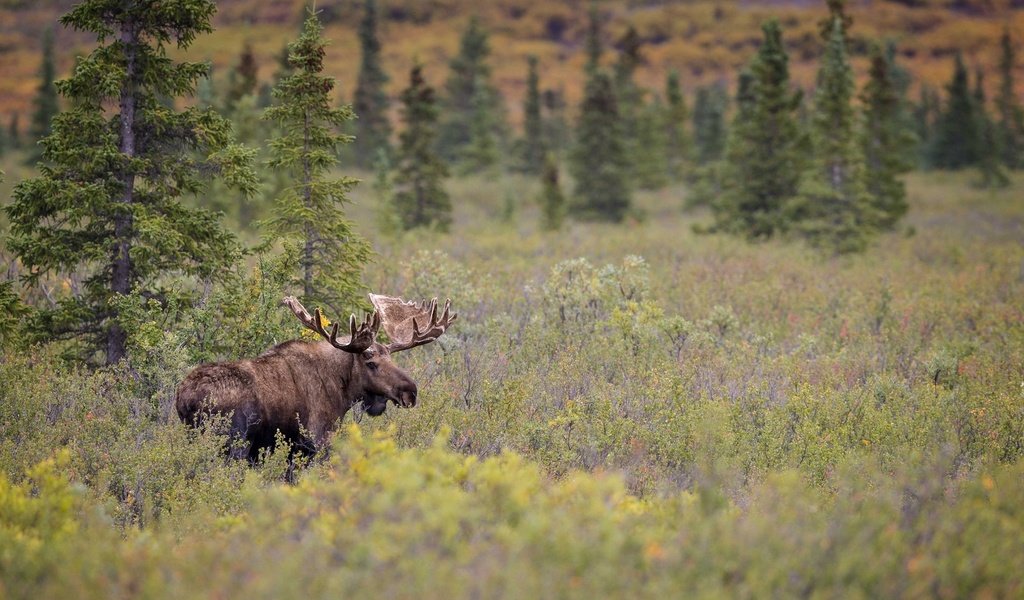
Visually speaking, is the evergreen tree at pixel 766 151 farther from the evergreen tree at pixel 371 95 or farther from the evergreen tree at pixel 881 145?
the evergreen tree at pixel 371 95

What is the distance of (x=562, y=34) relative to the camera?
14438cm

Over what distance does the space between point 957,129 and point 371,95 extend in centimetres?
4262

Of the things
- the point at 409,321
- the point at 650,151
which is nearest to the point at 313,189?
the point at 409,321

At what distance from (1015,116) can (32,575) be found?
73.3m

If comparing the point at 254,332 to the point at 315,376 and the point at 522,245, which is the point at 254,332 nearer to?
the point at 315,376

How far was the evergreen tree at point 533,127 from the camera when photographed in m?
52.8

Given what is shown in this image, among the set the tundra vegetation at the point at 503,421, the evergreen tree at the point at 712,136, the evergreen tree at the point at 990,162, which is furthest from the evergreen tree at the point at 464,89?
the tundra vegetation at the point at 503,421

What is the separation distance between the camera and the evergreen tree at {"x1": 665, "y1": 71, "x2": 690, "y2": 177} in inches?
2172

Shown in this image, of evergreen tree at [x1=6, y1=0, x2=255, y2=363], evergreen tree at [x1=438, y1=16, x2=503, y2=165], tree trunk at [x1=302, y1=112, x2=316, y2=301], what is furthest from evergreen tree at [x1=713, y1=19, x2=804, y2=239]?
evergreen tree at [x1=438, y1=16, x2=503, y2=165]

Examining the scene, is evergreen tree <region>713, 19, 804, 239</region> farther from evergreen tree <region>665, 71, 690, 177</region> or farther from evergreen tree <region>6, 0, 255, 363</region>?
evergreen tree <region>665, 71, 690, 177</region>

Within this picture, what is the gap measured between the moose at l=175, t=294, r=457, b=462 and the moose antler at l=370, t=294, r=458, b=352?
1cm

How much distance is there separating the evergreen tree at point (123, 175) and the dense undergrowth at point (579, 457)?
0.73 meters

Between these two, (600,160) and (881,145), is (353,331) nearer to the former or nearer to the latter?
(600,160)

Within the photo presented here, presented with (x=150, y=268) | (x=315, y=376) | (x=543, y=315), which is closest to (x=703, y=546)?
(x=315, y=376)
